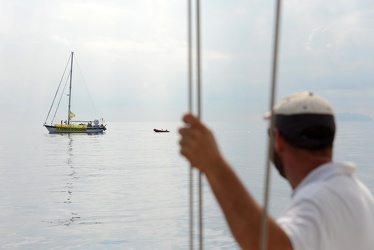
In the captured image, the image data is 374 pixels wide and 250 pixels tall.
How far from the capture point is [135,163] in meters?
45.4

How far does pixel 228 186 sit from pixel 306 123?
278 millimetres

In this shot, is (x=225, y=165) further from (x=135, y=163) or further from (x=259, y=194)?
(x=135, y=163)

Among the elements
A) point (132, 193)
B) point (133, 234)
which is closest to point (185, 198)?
point (132, 193)

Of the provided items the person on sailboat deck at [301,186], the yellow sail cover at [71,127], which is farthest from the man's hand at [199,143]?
the yellow sail cover at [71,127]

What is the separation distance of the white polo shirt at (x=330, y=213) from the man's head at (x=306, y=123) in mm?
68

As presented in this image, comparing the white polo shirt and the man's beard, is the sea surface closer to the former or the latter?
the man's beard

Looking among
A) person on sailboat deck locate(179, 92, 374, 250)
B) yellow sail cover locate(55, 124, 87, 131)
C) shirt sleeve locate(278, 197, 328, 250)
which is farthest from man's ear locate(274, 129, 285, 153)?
yellow sail cover locate(55, 124, 87, 131)

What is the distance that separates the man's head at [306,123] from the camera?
1440 mm

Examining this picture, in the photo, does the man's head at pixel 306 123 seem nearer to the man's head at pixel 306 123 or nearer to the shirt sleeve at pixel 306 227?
the man's head at pixel 306 123

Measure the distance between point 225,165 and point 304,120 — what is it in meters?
0.27

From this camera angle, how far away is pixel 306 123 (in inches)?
56.7

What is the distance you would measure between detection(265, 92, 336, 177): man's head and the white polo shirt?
7cm

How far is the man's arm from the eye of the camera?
1278 mm

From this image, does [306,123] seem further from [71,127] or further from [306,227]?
[71,127]
